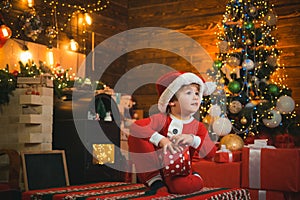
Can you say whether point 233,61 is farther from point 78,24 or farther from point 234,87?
point 78,24

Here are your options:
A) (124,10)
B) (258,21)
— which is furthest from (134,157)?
(124,10)

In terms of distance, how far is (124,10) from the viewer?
720cm

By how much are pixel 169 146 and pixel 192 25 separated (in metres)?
4.88

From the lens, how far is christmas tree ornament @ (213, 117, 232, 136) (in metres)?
5.13

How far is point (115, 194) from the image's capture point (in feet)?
6.31

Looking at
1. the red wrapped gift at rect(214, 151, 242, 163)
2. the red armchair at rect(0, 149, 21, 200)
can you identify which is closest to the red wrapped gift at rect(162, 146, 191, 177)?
the red armchair at rect(0, 149, 21, 200)

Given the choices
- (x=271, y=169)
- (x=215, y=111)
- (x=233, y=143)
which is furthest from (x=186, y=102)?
(x=215, y=111)

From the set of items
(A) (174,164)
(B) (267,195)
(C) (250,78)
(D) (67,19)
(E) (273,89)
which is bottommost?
(B) (267,195)

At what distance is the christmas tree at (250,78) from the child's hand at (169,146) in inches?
129

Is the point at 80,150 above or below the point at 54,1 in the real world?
below

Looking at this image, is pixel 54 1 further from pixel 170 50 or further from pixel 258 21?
pixel 258 21

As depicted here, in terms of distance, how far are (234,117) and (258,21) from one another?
1.16 m

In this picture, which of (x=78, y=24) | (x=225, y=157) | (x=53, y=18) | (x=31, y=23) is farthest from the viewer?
(x=78, y=24)

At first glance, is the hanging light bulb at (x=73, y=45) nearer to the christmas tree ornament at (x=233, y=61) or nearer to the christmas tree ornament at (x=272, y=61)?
the christmas tree ornament at (x=233, y=61)
